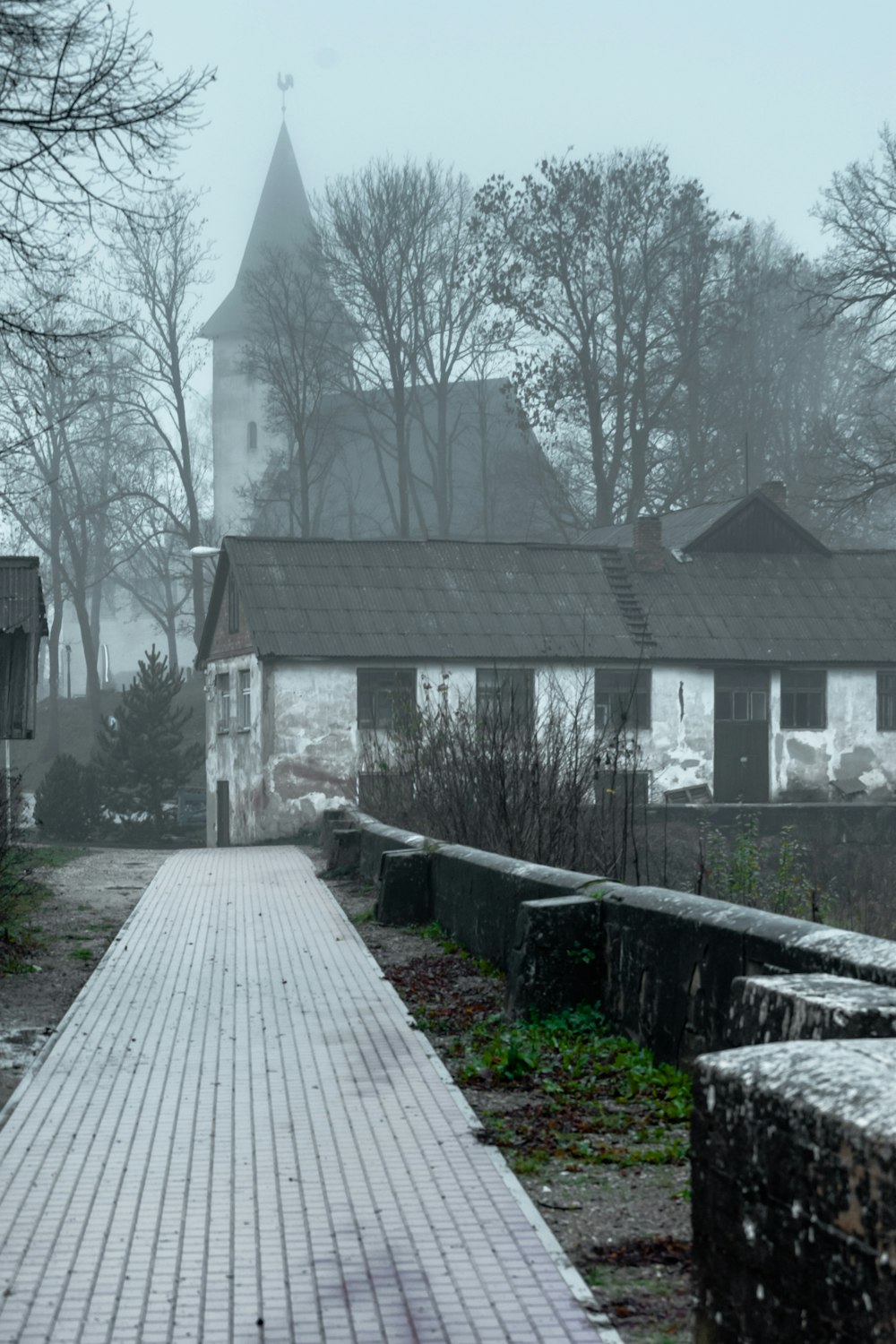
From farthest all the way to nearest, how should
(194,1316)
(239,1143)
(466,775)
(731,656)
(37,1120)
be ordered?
(731,656)
(466,775)
(37,1120)
(239,1143)
(194,1316)

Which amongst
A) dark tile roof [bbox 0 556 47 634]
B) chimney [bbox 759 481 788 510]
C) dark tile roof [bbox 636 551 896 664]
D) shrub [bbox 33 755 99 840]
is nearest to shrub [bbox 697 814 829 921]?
dark tile roof [bbox 0 556 47 634]

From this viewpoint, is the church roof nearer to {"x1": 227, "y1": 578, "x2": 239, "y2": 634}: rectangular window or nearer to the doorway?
{"x1": 227, "y1": 578, "x2": 239, "y2": 634}: rectangular window

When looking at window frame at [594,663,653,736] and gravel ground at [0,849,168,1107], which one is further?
window frame at [594,663,653,736]

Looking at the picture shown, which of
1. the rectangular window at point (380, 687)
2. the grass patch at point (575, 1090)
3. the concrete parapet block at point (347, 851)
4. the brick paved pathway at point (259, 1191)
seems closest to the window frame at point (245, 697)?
the rectangular window at point (380, 687)

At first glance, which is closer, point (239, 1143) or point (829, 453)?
point (239, 1143)

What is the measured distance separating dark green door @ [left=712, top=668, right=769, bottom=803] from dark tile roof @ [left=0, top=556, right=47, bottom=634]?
1538 cm

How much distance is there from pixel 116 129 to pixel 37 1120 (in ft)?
19.2

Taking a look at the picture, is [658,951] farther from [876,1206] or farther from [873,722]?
[873,722]

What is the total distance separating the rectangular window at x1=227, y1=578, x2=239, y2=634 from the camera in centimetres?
3497

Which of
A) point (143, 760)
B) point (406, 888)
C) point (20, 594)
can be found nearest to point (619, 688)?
point (143, 760)

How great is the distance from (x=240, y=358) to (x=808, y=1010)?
6876 cm

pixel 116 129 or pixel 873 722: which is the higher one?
pixel 116 129

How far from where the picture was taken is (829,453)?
2769 cm

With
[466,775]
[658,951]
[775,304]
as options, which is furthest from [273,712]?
[658,951]
